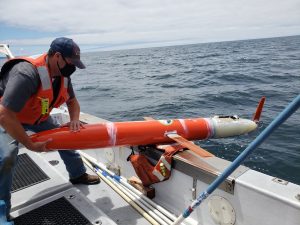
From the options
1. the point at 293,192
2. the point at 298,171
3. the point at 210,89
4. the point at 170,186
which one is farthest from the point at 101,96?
the point at 293,192

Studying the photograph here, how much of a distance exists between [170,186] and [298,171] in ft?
12.5

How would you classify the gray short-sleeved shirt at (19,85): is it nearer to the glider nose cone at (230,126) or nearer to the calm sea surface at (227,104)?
the glider nose cone at (230,126)

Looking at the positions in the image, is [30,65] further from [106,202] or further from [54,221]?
[106,202]

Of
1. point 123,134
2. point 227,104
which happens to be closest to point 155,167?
point 123,134

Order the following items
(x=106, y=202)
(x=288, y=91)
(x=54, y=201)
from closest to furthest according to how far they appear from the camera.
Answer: (x=54, y=201) → (x=106, y=202) → (x=288, y=91)

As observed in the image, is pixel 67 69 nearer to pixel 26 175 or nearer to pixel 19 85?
pixel 19 85

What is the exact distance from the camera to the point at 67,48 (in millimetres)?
3066

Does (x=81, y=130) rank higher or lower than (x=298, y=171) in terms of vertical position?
higher

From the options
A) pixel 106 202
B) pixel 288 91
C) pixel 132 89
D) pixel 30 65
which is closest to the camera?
pixel 30 65

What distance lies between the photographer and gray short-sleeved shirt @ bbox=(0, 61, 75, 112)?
2691 millimetres

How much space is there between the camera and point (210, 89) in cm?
1527

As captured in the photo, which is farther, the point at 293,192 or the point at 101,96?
the point at 101,96

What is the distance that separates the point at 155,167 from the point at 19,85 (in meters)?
1.85

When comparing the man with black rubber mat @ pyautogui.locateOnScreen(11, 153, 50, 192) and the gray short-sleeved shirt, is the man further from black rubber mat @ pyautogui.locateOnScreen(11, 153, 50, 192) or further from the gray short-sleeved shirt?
black rubber mat @ pyautogui.locateOnScreen(11, 153, 50, 192)
